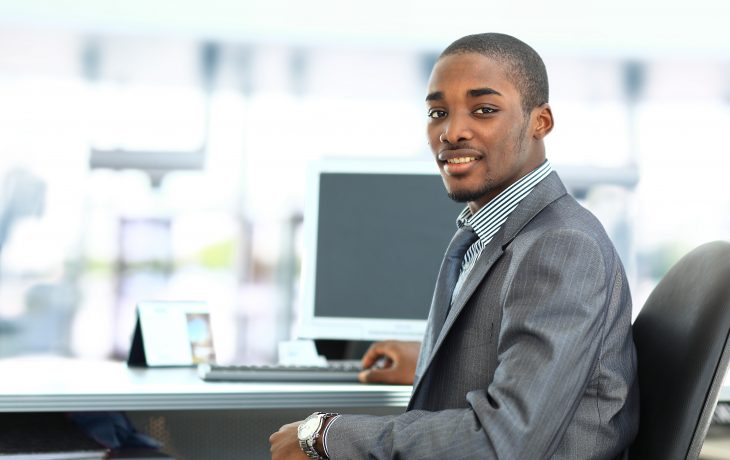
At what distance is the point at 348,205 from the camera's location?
227 centimetres

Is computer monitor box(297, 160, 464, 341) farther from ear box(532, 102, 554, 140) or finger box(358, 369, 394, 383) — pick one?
ear box(532, 102, 554, 140)

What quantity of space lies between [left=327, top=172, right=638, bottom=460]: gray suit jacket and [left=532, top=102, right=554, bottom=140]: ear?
0.09 m

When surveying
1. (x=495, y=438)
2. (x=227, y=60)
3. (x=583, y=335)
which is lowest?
(x=495, y=438)

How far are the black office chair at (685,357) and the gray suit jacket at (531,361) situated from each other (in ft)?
0.13

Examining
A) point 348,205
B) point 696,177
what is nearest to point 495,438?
point 348,205

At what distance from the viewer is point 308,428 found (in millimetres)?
1324

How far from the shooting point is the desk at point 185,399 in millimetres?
1573

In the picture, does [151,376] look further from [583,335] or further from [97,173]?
[97,173]

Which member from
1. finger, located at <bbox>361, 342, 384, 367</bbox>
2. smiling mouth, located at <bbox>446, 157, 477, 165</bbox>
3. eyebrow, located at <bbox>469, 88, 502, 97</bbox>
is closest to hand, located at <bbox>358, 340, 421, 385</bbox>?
finger, located at <bbox>361, 342, 384, 367</bbox>

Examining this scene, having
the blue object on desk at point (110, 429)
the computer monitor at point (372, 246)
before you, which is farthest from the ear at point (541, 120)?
the blue object on desk at point (110, 429)

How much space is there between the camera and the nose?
4.51 ft

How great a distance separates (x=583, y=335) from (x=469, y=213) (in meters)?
0.42

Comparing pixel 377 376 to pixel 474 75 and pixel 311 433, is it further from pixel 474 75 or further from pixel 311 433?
pixel 474 75

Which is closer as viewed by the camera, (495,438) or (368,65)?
(495,438)
